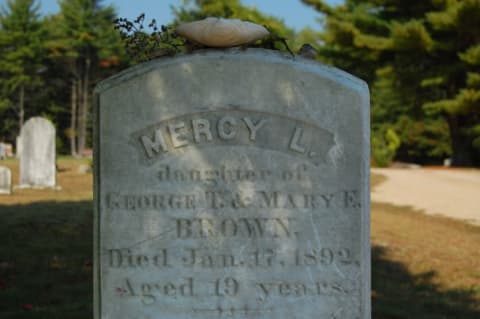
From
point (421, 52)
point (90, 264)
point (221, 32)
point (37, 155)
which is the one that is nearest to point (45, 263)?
point (90, 264)

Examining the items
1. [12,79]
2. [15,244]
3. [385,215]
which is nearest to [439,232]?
[385,215]

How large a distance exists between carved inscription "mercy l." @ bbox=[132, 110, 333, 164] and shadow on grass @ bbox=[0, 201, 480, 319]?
2.14 m

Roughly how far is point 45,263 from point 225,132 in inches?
156

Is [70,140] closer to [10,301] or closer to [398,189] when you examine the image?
[398,189]

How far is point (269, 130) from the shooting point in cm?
230

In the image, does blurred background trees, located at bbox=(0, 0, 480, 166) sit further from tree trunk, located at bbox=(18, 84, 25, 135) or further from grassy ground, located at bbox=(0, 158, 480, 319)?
grassy ground, located at bbox=(0, 158, 480, 319)

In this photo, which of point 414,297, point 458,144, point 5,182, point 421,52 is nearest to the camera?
point 414,297

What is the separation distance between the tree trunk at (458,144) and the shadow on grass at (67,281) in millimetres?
19746

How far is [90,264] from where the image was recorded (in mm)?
5703

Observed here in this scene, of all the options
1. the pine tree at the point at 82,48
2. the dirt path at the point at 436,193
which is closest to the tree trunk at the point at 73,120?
the pine tree at the point at 82,48

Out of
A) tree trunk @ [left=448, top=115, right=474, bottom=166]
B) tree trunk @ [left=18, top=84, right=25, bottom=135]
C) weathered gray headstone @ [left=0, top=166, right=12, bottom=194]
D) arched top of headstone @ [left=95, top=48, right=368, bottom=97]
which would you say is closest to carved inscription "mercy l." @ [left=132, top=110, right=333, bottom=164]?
arched top of headstone @ [left=95, top=48, right=368, bottom=97]

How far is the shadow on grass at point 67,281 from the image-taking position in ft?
14.2

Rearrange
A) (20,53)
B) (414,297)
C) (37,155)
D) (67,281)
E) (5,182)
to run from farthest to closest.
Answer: (20,53), (37,155), (5,182), (67,281), (414,297)

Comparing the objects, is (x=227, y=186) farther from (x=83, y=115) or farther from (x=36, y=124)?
(x=83, y=115)
